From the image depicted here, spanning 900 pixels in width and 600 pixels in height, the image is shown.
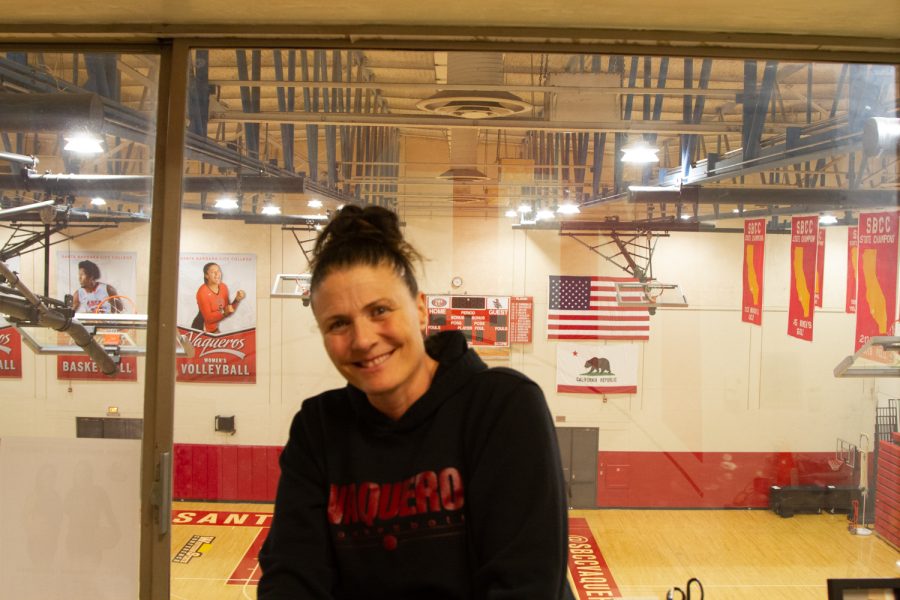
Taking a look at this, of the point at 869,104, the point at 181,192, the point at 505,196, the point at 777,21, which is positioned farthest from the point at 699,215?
the point at 181,192

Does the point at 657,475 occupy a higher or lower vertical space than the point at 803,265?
lower

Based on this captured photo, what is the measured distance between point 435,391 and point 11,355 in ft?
6.03

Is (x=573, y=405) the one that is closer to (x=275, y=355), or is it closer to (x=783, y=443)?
(x=275, y=355)

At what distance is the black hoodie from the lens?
45.4 inches

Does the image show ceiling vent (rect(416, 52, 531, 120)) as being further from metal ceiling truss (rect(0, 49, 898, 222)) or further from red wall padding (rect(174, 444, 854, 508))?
red wall padding (rect(174, 444, 854, 508))

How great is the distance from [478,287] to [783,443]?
12.1 ft

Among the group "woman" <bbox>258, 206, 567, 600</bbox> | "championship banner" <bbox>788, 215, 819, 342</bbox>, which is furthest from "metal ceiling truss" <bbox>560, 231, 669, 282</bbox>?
"woman" <bbox>258, 206, 567, 600</bbox>

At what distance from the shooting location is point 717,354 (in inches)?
234

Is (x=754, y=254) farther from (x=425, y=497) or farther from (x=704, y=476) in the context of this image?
(x=425, y=497)

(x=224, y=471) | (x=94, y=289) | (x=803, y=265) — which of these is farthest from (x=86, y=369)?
(x=803, y=265)

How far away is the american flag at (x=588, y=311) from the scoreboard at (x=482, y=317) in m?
0.30

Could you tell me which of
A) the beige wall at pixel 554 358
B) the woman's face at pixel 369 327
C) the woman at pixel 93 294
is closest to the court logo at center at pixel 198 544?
the beige wall at pixel 554 358

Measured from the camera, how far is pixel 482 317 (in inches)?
124

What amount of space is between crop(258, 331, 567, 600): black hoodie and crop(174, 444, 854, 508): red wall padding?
99 cm
